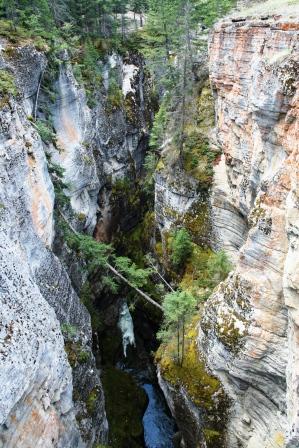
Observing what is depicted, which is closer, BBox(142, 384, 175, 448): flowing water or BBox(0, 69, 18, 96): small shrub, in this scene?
BBox(0, 69, 18, 96): small shrub

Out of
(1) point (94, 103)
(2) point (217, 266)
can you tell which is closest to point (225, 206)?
(2) point (217, 266)

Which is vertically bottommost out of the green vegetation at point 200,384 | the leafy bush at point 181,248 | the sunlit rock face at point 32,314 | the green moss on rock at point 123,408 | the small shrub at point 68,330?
the green moss on rock at point 123,408

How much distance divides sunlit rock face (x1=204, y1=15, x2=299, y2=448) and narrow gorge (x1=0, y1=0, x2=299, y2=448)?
0.07 m

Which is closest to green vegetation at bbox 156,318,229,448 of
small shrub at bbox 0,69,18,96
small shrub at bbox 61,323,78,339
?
small shrub at bbox 61,323,78,339

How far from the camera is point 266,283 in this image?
1527cm

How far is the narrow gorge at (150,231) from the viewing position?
14211mm

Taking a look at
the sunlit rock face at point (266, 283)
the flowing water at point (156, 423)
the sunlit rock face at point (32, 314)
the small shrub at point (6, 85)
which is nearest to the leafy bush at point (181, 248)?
the sunlit rock face at point (266, 283)

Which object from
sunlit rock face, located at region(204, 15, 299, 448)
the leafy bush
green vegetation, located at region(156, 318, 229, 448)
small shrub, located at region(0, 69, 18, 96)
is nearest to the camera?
sunlit rock face, located at region(204, 15, 299, 448)

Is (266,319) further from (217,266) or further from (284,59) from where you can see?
(284,59)

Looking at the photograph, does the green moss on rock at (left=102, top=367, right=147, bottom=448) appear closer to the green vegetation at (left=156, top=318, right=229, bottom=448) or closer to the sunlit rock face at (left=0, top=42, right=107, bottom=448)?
the sunlit rock face at (left=0, top=42, right=107, bottom=448)

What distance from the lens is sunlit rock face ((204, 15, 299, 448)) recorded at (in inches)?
539

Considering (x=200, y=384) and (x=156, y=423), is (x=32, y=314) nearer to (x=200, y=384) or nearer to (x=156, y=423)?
(x=200, y=384)

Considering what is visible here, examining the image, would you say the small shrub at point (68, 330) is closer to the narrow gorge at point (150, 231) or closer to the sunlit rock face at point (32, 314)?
the narrow gorge at point (150, 231)

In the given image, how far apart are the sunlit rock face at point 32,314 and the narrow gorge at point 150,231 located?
8 cm
